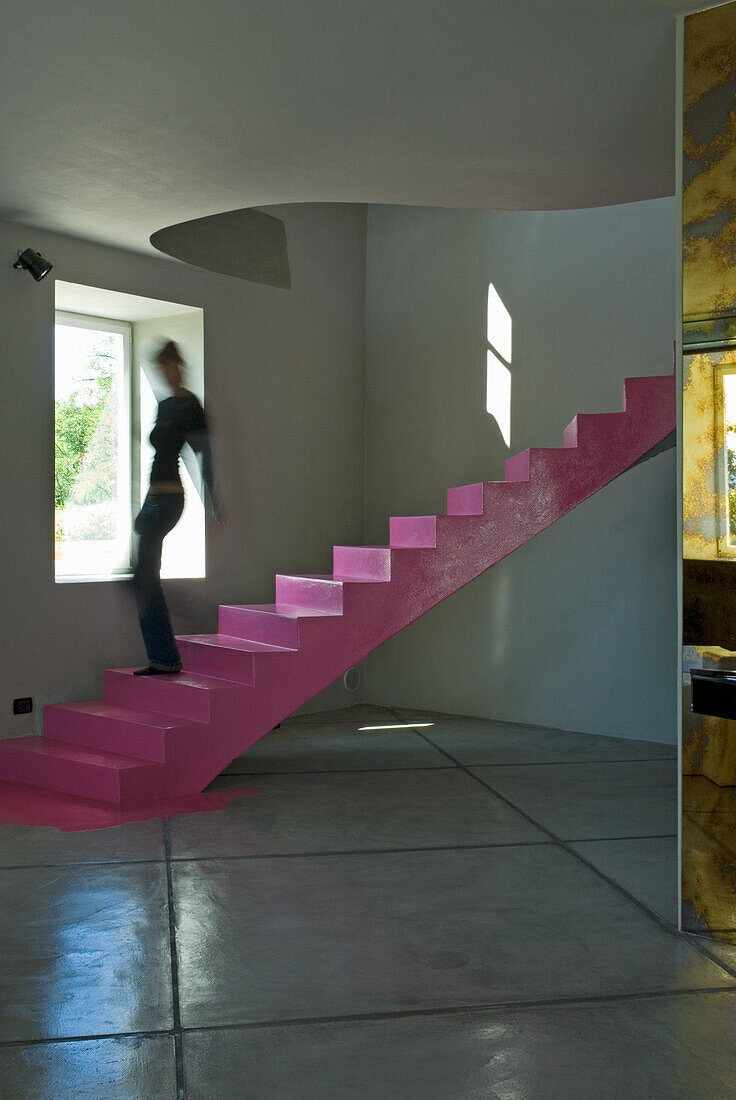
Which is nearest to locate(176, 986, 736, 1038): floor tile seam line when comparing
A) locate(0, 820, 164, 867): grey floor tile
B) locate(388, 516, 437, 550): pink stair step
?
locate(0, 820, 164, 867): grey floor tile

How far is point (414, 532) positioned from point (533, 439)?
5.50ft

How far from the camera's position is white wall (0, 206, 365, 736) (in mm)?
5520

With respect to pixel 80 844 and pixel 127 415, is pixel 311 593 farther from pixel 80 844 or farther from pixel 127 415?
pixel 80 844

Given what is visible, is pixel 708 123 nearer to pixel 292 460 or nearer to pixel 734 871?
pixel 734 871

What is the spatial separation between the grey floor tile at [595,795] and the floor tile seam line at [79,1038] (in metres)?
2.18

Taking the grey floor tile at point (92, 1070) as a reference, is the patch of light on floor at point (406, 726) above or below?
below

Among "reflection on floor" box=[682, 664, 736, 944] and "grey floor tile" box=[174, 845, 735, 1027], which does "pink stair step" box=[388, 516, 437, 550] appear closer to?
"grey floor tile" box=[174, 845, 735, 1027]

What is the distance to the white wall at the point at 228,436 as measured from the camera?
5.52 meters

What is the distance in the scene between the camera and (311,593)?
5590 millimetres

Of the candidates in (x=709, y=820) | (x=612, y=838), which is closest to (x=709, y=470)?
(x=709, y=820)

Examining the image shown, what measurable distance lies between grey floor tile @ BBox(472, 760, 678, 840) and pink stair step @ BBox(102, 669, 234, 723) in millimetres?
1456

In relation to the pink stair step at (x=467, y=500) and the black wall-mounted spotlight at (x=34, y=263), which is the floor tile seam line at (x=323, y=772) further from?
the black wall-mounted spotlight at (x=34, y=263)

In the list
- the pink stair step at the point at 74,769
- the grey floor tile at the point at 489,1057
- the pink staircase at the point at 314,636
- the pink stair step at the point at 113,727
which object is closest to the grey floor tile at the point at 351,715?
the pink staircase at the point at 314,636

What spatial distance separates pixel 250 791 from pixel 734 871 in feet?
8.39
